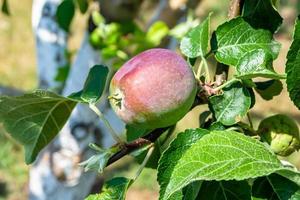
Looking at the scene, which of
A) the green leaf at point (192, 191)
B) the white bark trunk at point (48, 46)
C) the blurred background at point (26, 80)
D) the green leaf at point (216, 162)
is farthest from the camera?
the blurred background at point (26, 80)

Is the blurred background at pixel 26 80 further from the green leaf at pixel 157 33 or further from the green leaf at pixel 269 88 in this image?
the green leaf at pixel 269 88

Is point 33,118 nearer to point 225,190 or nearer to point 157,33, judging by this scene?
point 225,190

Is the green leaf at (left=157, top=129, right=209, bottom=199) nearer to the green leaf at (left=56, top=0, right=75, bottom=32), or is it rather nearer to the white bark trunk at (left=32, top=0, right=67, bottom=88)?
the green leaf at (left=56, top=0, right=75, bottom=32)

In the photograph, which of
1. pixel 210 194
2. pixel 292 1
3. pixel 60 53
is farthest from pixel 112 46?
pixel 292 1

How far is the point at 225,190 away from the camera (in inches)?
26.4

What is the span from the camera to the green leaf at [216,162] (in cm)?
54

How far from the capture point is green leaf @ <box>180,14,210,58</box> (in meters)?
0.79

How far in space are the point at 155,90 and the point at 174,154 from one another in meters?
0.06

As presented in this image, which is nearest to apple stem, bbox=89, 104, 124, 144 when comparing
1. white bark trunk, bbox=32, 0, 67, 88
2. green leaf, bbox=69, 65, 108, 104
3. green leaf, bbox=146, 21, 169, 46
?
green leaf, bbox=69, 65, 108, 104

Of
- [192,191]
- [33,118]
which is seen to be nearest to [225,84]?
[192,191]

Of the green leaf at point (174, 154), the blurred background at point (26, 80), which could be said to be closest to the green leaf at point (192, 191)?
the green leaf at point (174, 154)

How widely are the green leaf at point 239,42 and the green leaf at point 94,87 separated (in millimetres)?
157

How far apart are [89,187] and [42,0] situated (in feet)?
2.07

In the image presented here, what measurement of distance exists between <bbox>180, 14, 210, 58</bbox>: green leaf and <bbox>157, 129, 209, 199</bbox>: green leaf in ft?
0.50
